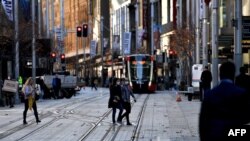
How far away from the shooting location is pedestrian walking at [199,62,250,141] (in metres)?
6.86

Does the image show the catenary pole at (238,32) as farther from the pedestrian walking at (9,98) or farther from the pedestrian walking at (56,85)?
the pedestrian walking at (56,85)

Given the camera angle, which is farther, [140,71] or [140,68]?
[140,71]

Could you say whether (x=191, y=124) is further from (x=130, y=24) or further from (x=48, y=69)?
(x=130, y=24)

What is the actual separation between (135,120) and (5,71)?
136 ft

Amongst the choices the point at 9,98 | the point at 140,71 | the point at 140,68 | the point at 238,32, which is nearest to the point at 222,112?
the point at 238,32

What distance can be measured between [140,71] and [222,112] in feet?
169

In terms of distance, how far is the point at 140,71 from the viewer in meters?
58.4

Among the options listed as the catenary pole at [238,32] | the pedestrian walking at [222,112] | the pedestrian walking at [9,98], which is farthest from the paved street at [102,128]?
the pedestrian walking at [222,112]

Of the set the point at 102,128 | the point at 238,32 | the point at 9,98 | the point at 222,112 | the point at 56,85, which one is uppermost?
the point at 238,32

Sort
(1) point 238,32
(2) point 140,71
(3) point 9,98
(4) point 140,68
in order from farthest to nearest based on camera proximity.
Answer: (2) point 140,71
(4) point 140,68
(3) point 9,98
(1) point 238,32

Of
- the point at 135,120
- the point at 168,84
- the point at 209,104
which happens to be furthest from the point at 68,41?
the point at 209,104

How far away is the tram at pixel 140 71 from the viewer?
58.1 m

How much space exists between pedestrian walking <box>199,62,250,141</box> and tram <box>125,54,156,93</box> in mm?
50854

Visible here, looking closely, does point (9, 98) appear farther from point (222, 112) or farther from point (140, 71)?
point (222, 112)
